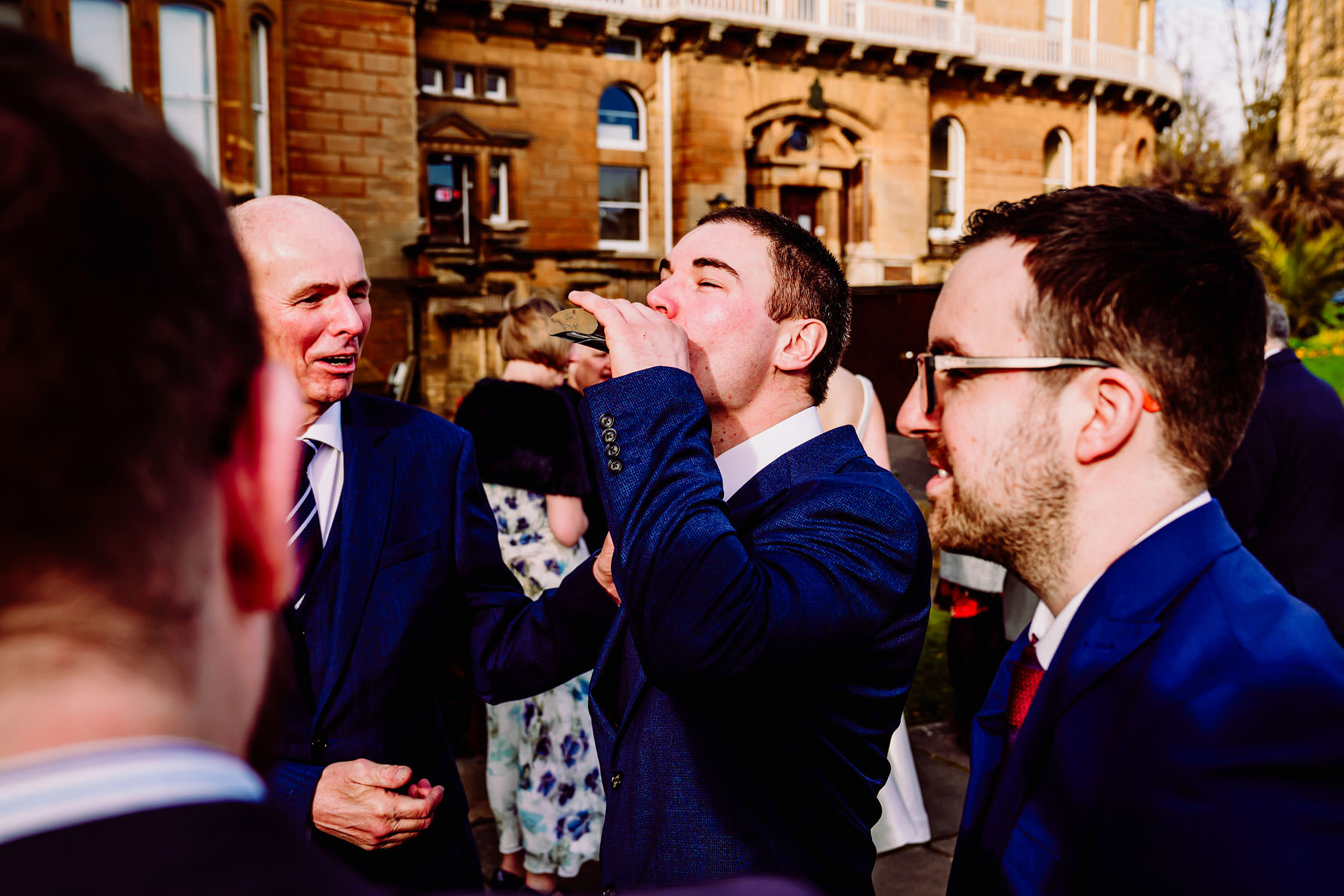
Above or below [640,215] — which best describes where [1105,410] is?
below

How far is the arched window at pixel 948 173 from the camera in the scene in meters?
24.7

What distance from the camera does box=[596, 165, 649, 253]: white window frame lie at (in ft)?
67.5

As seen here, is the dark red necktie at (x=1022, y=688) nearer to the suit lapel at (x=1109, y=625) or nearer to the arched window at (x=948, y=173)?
the suit lapel at (x=1109, y=625)

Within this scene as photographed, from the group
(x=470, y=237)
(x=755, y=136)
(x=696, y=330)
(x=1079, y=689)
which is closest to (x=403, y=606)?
(x=696, y=330)

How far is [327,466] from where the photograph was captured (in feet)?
6.87

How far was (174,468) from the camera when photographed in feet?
1.70

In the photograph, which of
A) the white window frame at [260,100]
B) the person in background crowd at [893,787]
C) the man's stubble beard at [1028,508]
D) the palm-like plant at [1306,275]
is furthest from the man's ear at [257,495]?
the white window frame at [260,100]

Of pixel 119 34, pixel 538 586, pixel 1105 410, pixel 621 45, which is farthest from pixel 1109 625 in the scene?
pixel 621 45

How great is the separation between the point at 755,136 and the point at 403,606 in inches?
839

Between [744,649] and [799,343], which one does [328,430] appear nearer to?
[799,343]

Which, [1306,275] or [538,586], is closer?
[538,586]

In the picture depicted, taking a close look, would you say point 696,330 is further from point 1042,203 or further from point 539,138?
point 539,138

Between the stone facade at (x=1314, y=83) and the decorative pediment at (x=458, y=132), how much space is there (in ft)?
65.0

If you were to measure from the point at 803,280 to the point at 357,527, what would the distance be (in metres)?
1.10
